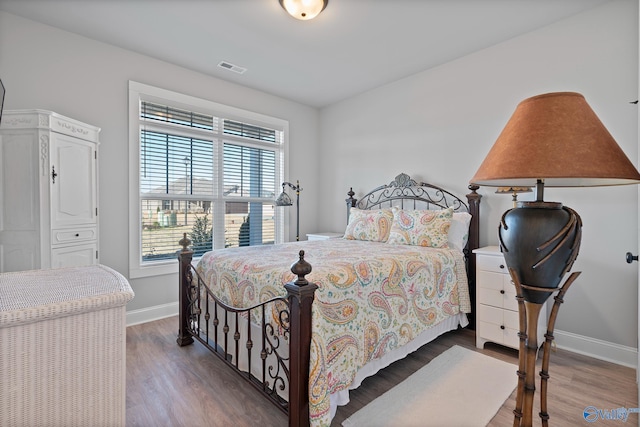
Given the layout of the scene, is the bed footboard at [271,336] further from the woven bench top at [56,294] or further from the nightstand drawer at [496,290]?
the nightstand drawer at [496,290]

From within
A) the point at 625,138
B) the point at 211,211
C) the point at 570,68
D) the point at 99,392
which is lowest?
the point at 99,392

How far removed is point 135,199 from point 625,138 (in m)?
4.51

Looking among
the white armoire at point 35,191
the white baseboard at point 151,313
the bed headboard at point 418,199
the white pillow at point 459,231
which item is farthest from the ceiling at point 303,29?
the white baseboard at point 151,313

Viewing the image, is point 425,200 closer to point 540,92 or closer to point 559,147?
point 540,92

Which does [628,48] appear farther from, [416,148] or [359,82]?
[359,82]

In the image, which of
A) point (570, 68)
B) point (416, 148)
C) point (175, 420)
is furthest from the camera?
point (416, 148)

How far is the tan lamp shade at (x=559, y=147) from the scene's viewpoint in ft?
2.89

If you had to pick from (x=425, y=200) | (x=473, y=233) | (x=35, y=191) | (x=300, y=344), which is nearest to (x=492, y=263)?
(x=473, y=233)

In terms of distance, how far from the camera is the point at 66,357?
0.95m

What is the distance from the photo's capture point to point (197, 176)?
377 cm

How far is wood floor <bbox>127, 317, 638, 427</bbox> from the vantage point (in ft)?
5.63

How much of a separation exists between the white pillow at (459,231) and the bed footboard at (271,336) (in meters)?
1.96

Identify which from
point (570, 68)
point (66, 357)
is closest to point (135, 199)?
point (66, 357)

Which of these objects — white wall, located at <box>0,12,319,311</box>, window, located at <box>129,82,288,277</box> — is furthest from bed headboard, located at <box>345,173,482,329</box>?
white wall, located at <box>0,12,319,311</box>
